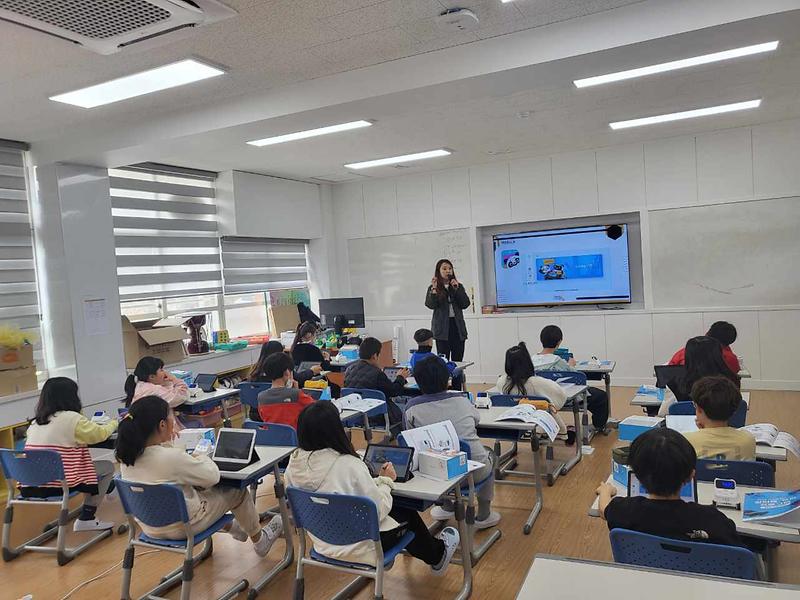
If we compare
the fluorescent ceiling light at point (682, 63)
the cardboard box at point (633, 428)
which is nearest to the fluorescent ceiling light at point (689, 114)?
the fluorescent ceiling light at point (682, 63)

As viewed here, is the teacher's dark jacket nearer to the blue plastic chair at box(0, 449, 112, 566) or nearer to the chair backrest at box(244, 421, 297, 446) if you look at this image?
the chair backrest at box(244, 421, 297, 446)

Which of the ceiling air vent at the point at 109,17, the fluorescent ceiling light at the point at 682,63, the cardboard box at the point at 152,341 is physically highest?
the fluorescent ceiling light at the point at 682,63

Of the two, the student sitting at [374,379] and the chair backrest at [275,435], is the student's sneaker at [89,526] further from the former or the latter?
the student sitting at [374,379]

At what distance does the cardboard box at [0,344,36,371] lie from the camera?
5.08m

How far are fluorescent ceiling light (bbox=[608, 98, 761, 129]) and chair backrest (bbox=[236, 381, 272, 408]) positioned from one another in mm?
4441

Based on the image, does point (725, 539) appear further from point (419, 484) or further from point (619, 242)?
point (619, 242)

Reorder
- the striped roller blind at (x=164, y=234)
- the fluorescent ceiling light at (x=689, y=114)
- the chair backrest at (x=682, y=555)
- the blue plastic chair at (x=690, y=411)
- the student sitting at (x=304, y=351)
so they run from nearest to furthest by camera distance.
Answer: the chair backrest at (x=682, y=555)
the blue plastic chair at (x=690, y=411)
the fluorescent ceiling light at (x=689, y=114)
the student sitting at (x=304, y=351)
the striped roller blind at (x=164, y=234)

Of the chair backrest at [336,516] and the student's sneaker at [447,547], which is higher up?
the chair backrest at [336,516]

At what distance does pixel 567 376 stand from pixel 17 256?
16.0 ft

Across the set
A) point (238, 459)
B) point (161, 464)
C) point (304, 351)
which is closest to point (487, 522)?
point (238, 459)

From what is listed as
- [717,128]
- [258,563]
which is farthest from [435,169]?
[258,563]

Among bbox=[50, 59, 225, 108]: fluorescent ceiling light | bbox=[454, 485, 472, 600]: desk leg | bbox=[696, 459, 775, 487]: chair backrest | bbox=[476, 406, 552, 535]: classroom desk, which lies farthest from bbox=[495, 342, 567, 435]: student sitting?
bbox=[50, 59, 225, 108]: fluorescent ceiling light

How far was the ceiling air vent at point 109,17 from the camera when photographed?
2.82 metres

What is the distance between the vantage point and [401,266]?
30.6 ft
